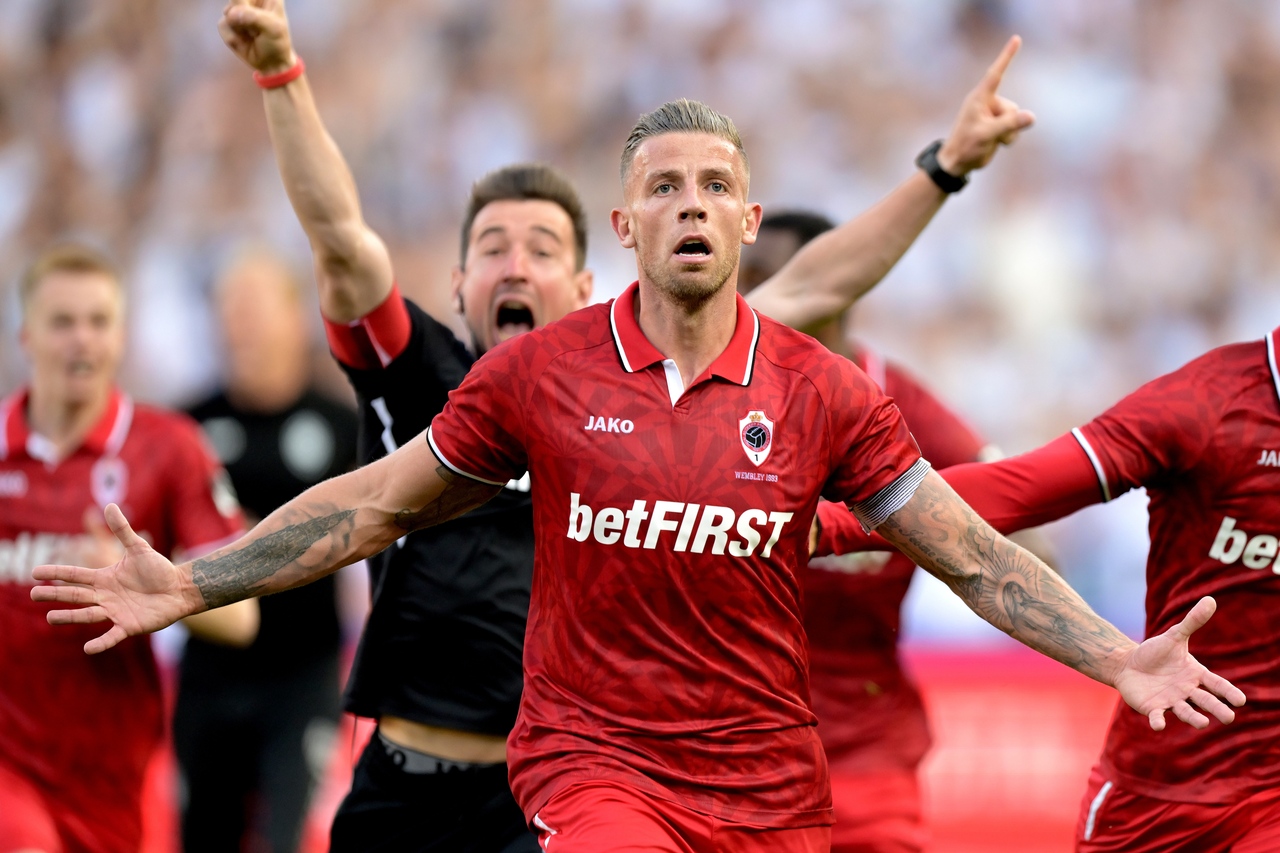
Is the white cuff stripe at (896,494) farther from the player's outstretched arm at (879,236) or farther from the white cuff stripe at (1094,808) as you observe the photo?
the player's outstretched arm at (879,236)

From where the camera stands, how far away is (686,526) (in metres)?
3.93

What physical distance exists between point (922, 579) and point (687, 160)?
785cm

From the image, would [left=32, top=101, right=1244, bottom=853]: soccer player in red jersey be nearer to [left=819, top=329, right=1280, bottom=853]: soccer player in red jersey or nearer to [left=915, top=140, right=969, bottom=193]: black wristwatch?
[left=819, top=329, right=1280, bottom=853]: soccer player in red jersey

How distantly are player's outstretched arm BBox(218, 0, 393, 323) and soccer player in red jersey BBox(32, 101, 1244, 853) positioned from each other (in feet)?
3.14

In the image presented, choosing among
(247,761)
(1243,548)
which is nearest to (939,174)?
(1243,548)

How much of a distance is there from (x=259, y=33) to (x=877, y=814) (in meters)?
3.56

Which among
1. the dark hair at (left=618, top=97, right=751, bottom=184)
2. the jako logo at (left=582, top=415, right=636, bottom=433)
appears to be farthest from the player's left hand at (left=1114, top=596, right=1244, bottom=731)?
the dark hair at (left=618, top=97, right=751, bottom=184)

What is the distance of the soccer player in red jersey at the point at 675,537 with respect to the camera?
3922 millimetres

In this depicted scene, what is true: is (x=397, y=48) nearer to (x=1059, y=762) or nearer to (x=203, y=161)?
(x=203, y=161)

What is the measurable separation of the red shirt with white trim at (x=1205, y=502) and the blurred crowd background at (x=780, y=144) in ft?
29.8

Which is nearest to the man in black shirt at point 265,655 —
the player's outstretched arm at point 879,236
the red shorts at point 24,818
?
the red shorts at point 24,818

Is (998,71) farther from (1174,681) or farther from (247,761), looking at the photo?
(247,761)

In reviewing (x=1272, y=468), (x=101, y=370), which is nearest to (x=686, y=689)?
(x=1272, y=468)

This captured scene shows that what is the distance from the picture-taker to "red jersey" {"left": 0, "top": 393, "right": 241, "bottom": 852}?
20.4 ft
